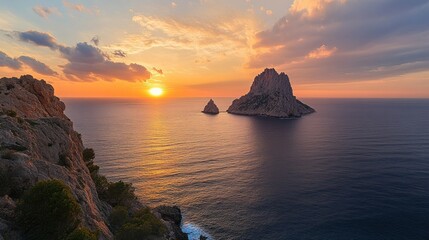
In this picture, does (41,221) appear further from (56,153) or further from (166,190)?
(166,190)

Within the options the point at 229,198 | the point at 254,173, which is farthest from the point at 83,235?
the point at 254,173

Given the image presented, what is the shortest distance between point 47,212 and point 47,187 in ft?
6.90

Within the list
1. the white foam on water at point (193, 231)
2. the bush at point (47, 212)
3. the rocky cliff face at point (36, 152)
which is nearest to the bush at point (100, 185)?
the rocky cliff face at point (36, 152)

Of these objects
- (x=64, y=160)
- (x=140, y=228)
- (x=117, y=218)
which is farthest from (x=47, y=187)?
(x=117, y=218)

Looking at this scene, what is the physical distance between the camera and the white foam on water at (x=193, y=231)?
188 feet

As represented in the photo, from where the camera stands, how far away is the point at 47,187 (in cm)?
A: 2348

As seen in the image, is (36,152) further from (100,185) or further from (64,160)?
(100,185)

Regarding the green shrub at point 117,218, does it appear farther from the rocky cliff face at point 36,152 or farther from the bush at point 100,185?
the bush at point 100,185

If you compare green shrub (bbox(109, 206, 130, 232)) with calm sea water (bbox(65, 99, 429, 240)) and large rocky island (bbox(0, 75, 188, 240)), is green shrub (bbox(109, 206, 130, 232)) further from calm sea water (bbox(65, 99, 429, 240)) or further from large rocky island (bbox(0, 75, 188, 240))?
calm sea water (bbox(65, 99, 429, 240))

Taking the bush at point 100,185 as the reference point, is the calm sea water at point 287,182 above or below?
below

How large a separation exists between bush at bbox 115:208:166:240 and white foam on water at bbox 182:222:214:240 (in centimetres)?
1592

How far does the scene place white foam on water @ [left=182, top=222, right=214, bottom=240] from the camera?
57188 mm

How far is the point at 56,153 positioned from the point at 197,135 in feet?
458

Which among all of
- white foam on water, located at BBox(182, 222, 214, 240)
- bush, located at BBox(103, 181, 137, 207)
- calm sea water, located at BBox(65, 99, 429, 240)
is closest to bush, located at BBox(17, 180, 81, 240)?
bush, located at BBox(103, 181, 137, 207)
